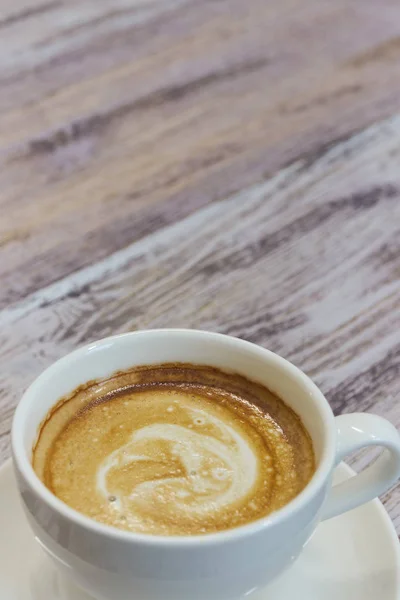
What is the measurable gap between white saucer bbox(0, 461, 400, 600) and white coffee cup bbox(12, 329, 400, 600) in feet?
0.16

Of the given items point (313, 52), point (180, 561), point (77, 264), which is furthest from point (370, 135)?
point (180, 561)

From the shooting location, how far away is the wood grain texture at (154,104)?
3.23ft

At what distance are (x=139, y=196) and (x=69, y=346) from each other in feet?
0.96

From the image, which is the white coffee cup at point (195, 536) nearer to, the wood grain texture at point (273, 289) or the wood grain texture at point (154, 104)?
the wood grain texture at point (273, 289)

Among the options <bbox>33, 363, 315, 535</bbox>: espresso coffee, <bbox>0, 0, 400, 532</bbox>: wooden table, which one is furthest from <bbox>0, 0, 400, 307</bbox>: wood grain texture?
<bbox>33, 363, 315, 535</bbox>: espresso coffee

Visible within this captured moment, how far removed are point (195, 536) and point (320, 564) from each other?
15 cm

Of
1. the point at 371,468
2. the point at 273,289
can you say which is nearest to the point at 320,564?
the point at 371,468

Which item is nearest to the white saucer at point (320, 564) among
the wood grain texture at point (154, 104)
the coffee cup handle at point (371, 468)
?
the coffee cup handle at point (371, 468)

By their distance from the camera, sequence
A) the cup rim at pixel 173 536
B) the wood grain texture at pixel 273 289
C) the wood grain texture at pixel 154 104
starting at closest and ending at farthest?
the cup rim at pixel 173 536
the wood grain texture at pixel 273 289
the wood grain texture at pixel 154 104

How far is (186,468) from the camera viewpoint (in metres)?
Result: 0.54

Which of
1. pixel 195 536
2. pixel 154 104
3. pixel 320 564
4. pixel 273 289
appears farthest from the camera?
pixel 154 104

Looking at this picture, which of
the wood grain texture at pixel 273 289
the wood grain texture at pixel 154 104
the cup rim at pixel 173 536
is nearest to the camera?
the cup rim at pixel 173 536

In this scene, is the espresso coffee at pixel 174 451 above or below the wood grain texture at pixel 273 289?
above

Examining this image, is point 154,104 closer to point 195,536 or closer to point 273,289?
point 273,289
